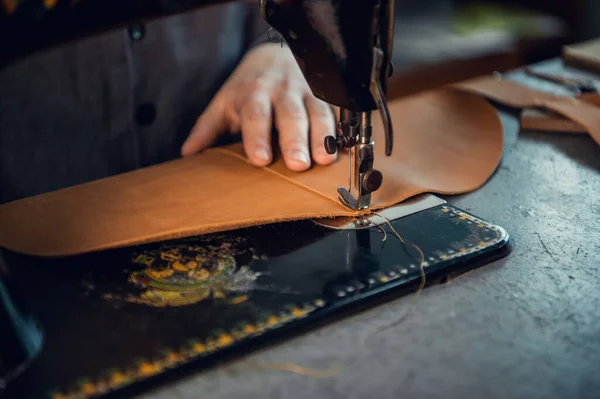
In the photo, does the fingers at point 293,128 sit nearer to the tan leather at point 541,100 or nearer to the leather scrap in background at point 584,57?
the tan leather at point 541,100

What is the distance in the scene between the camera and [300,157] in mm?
1163

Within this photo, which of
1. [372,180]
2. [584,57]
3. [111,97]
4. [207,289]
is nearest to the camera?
[207,289]

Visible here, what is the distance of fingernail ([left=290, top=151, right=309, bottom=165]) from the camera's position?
116 cm

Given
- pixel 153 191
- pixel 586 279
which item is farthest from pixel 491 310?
pixel 153 191

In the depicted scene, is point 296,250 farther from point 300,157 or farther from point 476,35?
point 476,35

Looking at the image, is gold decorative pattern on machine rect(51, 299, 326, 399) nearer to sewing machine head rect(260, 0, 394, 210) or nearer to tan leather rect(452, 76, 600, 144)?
sewing machine head rect(260, 0, 394, 210)

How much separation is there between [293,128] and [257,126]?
0.24 ft

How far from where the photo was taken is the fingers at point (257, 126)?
3.92 feet

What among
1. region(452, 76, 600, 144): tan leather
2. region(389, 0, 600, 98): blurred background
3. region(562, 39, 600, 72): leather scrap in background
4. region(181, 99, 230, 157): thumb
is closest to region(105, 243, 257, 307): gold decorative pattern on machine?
region(181, 99, 230, 157): thumb

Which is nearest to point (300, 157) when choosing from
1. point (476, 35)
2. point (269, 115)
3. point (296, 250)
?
point (269, 115)

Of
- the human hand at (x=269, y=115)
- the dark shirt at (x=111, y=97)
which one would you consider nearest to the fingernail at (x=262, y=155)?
the human hand at (x=269, y=115)

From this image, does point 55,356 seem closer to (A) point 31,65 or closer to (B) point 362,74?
(B) point 362,74

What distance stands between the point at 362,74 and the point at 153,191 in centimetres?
41

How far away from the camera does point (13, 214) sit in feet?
3.40
